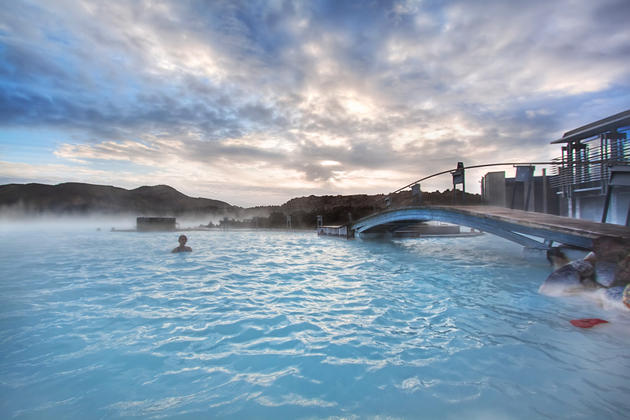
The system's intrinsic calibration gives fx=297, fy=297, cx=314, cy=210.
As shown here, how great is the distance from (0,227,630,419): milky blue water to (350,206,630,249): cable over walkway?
177 cm

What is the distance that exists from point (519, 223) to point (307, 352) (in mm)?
8204

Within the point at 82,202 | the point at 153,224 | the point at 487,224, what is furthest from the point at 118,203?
the point at 487,224

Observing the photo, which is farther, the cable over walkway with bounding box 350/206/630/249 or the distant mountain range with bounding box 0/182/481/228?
the distant mountain range with bounding box 0/182/481/228

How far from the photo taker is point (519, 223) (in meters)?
8.90

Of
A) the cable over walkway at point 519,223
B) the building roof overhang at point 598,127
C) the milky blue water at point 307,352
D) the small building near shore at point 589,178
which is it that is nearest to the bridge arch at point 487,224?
the cable over walkway at point 519,223

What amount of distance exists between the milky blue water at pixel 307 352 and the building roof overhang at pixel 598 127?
60.8 feet

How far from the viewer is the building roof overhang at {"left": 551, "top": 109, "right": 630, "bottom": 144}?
18172 mm

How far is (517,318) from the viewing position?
4.88 m

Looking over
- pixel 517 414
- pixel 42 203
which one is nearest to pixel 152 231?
pixel 517 414

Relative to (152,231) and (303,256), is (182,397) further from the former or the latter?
(152,231)

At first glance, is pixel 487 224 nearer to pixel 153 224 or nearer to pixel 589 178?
pixel 589 178

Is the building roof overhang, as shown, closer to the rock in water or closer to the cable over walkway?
the cable over walkway

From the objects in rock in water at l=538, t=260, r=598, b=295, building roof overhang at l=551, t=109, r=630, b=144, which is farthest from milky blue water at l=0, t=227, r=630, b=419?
building roof overhang at l=551, t=109, r=630, b=144

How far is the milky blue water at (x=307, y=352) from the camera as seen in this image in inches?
105
